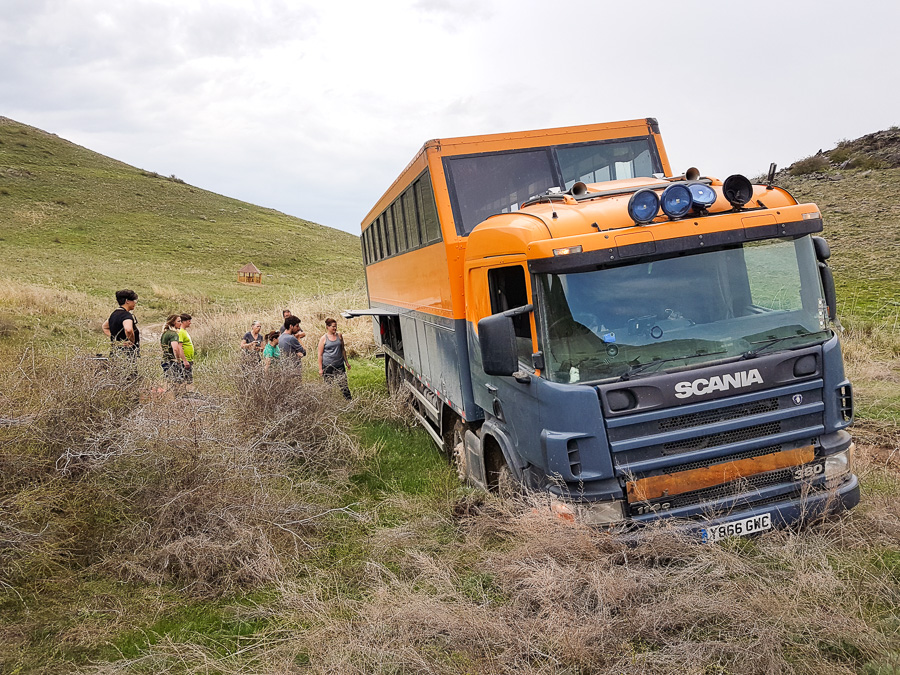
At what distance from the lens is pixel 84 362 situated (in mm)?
6402

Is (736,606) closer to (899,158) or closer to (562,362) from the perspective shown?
(562,362)

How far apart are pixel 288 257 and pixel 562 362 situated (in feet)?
185

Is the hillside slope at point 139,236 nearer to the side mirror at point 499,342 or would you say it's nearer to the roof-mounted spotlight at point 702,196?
the side mirror at point 499,342

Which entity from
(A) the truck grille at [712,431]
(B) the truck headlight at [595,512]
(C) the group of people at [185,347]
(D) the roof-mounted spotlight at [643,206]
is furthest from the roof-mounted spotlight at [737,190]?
(C) the group of people at [185,347]

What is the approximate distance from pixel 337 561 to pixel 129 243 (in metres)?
54.4

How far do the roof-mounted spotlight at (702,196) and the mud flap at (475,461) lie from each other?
9.28ft

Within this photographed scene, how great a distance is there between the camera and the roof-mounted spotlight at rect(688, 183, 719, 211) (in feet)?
15.0

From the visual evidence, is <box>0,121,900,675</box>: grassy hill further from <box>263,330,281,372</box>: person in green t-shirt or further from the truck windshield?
<box>263,330,281,372</box>: person in green t-shirt

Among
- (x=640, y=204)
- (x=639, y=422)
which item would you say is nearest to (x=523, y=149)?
(x=640, y=204)

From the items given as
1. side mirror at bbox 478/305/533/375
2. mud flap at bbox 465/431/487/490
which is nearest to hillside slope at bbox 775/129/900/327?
mud flap at bbox 465/431/487/490

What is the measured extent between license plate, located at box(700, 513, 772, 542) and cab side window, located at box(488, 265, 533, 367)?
1635mm

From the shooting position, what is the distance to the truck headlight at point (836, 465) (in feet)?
15.0

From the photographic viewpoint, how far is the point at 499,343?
14.9ft

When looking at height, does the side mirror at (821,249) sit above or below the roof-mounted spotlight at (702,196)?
below
